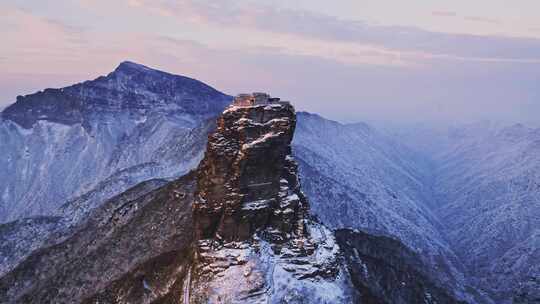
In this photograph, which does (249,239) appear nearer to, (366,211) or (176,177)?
(176,177)

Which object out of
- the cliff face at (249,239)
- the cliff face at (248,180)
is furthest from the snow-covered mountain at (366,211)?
the cliff face at (248,180)

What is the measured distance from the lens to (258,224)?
55.3m

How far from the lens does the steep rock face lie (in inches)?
2051

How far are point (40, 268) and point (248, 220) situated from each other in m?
55.8

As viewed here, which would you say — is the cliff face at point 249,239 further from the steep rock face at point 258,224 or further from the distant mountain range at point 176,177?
the distant mountain range at point 176,177

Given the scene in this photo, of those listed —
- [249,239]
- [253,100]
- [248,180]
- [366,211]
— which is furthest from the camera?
[366,211]

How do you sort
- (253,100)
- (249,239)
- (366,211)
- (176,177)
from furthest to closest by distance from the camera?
(366,211)
(176,177)
(253,100)
(249,239)

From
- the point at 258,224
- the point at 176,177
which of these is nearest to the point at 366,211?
the point at 176,177

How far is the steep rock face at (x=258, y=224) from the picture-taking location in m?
52.1

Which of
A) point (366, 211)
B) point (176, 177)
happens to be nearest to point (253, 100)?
point (176, 177)

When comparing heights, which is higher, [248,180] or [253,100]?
[253,100]

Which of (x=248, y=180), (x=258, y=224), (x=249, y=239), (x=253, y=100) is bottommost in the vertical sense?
(x=249, y=239)

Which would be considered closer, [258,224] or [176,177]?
[258,224]

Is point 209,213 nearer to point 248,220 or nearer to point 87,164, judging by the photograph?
point 248,220
